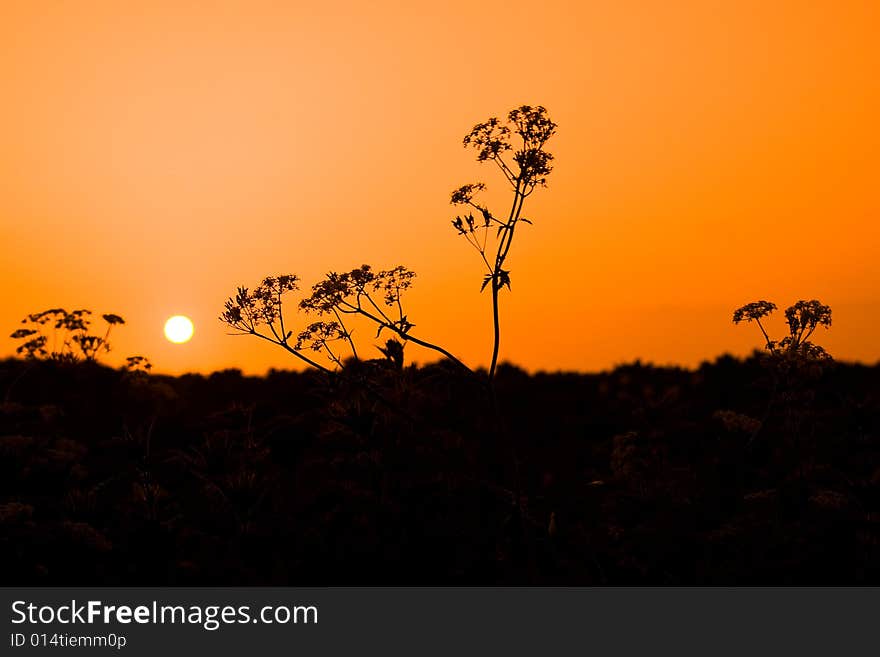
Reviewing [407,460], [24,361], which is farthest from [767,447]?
[24,361]

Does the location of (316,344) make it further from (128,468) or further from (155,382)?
(155,382)

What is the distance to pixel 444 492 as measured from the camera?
15016 millimetres

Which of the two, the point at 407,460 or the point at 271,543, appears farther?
the point at 407,460

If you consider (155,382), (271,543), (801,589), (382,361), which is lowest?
(801,589)

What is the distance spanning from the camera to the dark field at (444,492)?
A: 41.3ft

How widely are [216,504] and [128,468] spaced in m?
3.52

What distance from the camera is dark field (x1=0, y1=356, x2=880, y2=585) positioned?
12594 mm

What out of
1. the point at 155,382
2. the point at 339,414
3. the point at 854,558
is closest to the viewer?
the point at 854,558

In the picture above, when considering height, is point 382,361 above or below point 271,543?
above

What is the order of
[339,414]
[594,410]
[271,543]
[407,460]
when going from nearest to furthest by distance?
[271,543] → [339,414] → [407,460] → [594,410]

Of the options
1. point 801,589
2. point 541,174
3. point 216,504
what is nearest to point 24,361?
point 216,504

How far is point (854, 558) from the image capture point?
12547 mm

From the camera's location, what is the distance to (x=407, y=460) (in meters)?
16.0

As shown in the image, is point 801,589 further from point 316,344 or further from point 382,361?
point 316,344
